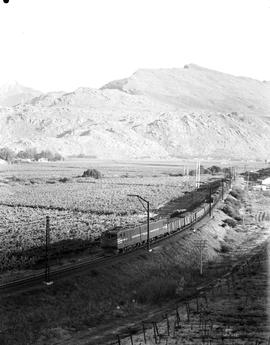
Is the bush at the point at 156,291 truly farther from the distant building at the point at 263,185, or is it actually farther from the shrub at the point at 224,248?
the distant building at the point at 263,185

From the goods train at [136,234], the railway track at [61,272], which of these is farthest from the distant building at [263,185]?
the railway track at [61,272]

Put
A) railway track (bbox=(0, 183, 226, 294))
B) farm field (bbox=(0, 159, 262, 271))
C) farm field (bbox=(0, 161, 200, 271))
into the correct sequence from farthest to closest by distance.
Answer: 1. farm field (bbox=(0, 159, 262, 271))
2. farm field (bbox=(0, 161, 200, 271))
3. railway track (bbox=(0, 183, 226, 294))

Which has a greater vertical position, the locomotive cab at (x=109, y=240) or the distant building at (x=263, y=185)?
the locomotive cab at (x=109, y=240)

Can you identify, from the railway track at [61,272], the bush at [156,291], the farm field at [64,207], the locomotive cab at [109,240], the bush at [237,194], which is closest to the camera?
the railway track at [61,272]

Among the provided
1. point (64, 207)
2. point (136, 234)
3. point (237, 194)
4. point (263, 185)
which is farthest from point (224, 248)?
point (263, 185)

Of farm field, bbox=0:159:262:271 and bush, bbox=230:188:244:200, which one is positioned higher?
farm field, bbox=0:159:262:271

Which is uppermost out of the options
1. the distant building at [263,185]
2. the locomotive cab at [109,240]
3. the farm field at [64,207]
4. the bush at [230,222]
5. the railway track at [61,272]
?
the locomotive cab at [109,240]

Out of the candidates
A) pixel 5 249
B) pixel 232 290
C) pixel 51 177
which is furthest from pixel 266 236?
pixel 51 177

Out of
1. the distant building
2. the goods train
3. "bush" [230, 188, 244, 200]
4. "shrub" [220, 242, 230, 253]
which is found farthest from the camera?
the distant building

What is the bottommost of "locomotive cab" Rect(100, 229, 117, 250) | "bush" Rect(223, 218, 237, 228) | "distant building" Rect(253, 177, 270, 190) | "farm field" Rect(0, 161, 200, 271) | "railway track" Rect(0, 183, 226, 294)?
"distant building" Rect(253, 177, 270, 190)

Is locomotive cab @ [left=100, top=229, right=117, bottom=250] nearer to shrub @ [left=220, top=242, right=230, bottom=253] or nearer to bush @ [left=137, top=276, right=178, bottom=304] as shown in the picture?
bush @ [left=137, top=276, right=178, bottom=304]

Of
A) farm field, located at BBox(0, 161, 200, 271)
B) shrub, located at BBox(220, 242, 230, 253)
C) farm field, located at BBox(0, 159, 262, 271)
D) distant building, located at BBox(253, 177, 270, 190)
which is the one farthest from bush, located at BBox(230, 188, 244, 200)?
shrub, located at BBox(220, 242, 230, 253)
